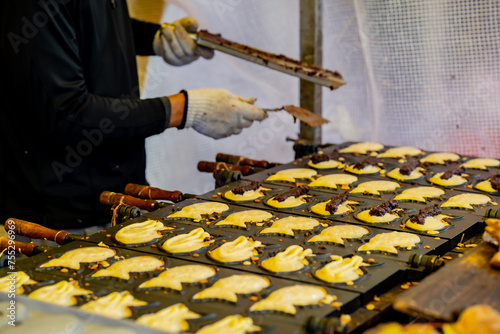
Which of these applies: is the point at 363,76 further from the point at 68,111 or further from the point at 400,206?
the point at 68,111

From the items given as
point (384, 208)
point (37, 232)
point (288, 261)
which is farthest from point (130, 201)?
point (384, 208)

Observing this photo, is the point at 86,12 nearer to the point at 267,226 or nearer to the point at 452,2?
the point at 267,226

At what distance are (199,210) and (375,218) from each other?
0.69 m

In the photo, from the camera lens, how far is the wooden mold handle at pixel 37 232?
2.16 m

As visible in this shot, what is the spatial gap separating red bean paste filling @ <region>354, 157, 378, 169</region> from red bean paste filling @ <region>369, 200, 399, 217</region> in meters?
0.59

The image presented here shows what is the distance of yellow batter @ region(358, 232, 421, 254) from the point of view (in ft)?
6.54

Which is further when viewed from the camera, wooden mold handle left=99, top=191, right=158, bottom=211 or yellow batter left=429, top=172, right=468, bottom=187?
yellow batter left=429, top=172, right=468, bottom=187

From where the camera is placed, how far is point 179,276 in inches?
70.0

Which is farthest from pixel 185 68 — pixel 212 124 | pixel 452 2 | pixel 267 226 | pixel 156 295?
pixel 156 295

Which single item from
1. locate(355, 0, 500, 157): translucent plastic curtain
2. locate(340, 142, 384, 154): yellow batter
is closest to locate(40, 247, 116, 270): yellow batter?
locate(340, 142, 384, 154): yellow batter

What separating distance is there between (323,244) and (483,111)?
236 cm

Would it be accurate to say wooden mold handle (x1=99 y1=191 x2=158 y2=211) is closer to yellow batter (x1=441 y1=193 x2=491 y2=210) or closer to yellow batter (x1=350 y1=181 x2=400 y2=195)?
yellow batter (x1=350 y1=181 x2=400 y2=195)

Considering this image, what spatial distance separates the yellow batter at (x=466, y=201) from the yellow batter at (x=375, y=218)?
10.4 inches

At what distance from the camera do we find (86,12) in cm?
269
